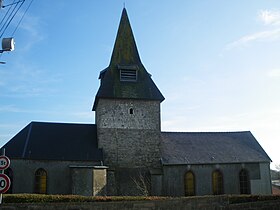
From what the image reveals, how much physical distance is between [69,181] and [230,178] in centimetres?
1257

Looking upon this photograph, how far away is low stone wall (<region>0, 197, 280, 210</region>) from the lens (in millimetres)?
15384

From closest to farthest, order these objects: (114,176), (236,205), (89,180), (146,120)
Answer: (236,205)
(89,180)
(114,176)
(146,120)

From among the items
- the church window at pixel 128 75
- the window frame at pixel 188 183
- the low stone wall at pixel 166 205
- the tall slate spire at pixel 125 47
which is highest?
the tall slate spire at pixel 125 47

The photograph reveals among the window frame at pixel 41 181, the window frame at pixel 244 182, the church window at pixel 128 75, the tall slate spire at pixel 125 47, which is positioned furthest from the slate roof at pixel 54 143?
the window frame at pixel 244 182

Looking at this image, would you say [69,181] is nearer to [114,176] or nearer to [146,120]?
[114,176]

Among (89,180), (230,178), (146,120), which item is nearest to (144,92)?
(146,120)

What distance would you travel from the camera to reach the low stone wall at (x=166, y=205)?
15.4 metres

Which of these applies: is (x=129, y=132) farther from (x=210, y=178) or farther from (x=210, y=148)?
(x=210, y=148)

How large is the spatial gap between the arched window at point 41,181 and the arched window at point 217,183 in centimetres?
1271

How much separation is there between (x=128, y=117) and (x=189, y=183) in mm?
6877

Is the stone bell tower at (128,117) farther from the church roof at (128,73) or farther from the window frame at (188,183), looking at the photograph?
the window frame at (188,183)

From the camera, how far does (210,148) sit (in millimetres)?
28656

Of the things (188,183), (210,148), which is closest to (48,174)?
(188,183)

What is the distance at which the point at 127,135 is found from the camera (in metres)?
25.3
